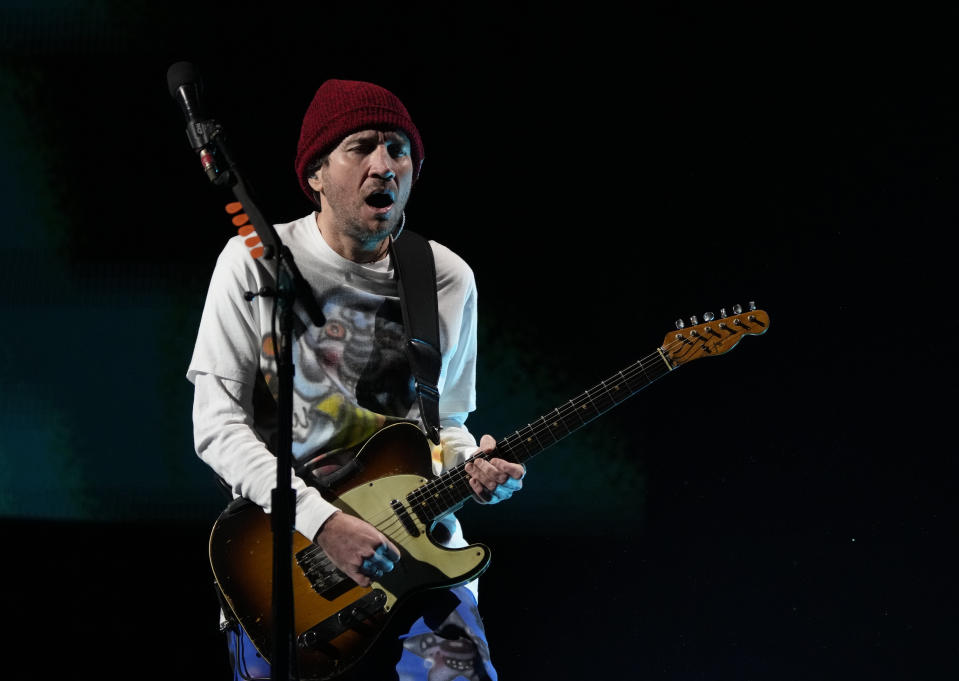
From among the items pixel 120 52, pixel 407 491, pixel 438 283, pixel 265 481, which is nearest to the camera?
pixel 265 481

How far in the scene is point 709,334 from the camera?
2.36 meters

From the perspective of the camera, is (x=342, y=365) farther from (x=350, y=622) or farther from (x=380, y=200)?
(x=350, y=622)

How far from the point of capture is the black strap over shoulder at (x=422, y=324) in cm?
242

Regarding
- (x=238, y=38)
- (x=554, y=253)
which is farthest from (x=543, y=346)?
(x=238, y=38)

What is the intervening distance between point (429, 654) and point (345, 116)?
1.40 m

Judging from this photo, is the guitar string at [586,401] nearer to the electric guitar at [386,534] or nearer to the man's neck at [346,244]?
the electric guitar at [386,534]

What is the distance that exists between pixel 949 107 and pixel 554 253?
61.2 inches

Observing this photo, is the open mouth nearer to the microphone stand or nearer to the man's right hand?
the microphone stand

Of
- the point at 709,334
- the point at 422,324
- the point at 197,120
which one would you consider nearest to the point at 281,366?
the point at 197,120

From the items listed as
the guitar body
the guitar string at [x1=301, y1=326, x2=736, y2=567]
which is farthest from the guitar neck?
the guitar body

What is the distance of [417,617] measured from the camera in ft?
7.16

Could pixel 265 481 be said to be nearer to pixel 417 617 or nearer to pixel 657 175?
pixel 417 617

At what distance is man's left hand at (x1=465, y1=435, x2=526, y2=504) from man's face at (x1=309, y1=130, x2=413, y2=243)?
0.69 meters

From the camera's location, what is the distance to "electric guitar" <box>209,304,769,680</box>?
2.14 meters
